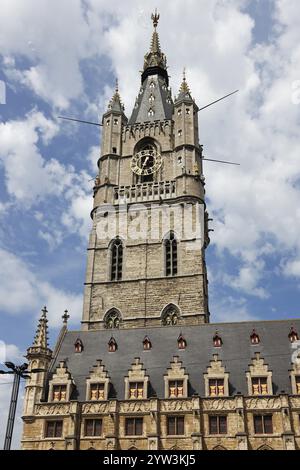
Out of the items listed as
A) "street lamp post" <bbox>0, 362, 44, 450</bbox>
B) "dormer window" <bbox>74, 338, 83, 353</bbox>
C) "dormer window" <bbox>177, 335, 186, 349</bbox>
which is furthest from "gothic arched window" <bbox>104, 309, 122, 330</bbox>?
"street lamp post" <bbox>0, 362, 44, 450</bbox>

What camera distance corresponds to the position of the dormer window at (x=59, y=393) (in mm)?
35281

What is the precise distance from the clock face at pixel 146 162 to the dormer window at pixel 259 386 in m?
35.7

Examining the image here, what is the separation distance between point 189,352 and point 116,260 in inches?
901

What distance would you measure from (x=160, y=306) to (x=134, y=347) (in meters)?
15.3

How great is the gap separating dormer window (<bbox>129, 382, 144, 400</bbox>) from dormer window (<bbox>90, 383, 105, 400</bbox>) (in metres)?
1.89

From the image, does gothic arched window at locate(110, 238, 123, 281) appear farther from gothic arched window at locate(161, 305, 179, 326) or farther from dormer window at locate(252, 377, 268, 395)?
dormer window at locate(252, 377, 268, 395)

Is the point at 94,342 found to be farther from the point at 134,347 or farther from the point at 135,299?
the point at 135,299

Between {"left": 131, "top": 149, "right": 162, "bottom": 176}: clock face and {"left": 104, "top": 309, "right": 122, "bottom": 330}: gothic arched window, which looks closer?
{"left": 104, "top": 309, "right": 122, "bottom": 330}: gothic arched window

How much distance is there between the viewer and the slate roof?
35.0m

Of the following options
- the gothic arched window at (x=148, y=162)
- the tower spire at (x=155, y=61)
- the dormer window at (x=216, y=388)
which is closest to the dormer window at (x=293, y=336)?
the dormer window at (x=216, y=388)

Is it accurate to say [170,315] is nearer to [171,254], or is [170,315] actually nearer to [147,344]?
[171,254]

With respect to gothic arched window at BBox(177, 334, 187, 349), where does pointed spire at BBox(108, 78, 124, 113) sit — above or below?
above

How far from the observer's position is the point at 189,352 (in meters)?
37.4

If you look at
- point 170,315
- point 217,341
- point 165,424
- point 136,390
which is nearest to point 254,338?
point 217,341
